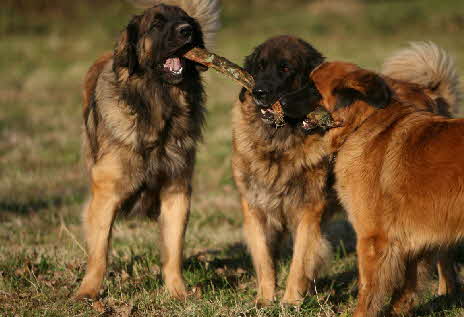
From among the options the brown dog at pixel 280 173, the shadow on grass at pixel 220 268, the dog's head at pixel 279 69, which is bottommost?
the shadow on grass at pixel 220 268

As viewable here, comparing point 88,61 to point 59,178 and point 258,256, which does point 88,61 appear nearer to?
point 59,178

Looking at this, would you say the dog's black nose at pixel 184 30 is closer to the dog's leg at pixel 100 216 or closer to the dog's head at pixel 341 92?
the dog's head at pixel 341 92

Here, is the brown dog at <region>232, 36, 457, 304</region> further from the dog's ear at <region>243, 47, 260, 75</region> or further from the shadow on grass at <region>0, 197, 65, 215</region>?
the shadow on grass at <region>0, 197, 65, 215</region>

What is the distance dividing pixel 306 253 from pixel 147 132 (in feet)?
4.73

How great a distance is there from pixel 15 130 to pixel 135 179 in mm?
7094

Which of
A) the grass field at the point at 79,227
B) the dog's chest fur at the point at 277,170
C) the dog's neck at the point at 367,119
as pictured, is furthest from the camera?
the dog's chest fur at the point at 277,170

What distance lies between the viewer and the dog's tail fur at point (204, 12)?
5.44 meters

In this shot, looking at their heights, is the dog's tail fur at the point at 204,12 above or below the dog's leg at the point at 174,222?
above

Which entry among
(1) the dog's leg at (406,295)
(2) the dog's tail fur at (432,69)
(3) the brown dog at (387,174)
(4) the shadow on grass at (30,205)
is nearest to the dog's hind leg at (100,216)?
(3) the brown dog at (387,174)

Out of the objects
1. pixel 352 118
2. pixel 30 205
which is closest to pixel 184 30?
pixel 352 118

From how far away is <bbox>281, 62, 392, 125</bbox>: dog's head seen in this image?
408 cm

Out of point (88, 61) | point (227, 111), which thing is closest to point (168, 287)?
point (227, 111)

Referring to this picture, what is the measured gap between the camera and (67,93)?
15117 millimetres

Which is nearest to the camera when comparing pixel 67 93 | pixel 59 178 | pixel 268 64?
pixel 268 64
